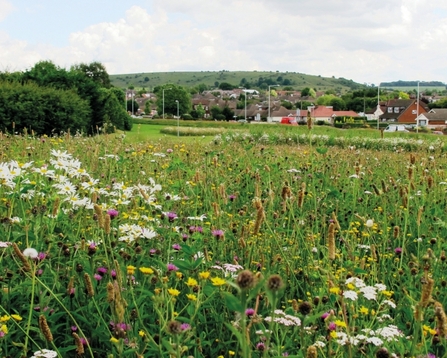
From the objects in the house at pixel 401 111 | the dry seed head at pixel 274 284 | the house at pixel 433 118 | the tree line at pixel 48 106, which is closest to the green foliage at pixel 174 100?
the house at pixel 401 111

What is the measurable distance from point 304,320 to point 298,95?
148660 mm

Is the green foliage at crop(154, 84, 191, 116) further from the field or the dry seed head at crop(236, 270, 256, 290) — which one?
the dry seed head at crop(236, 270, 256, 290)

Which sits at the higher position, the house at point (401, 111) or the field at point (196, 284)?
the house at point (401, 111)

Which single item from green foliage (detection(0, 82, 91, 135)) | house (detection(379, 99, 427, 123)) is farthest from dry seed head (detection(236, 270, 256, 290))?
house (detection(379, 99, 427, 123))

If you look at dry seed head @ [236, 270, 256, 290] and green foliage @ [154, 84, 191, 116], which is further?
green foliage @ [154, 84, 191, 116]

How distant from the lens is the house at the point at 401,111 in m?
93.9

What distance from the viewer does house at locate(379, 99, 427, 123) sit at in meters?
93.9

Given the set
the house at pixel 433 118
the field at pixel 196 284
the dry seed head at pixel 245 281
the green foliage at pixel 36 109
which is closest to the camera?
the dry seed head at pixel 245 281

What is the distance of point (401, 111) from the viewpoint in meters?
98.2

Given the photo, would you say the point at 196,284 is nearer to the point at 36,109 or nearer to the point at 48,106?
the point at 36,109

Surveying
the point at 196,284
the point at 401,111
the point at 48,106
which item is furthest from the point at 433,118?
the point at 196,284

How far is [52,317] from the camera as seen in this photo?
2.05 m

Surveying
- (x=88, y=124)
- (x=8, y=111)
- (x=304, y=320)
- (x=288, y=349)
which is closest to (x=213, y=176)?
(x=288, y=349)

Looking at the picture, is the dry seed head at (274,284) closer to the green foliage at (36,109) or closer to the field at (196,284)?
the field at (196,284)
